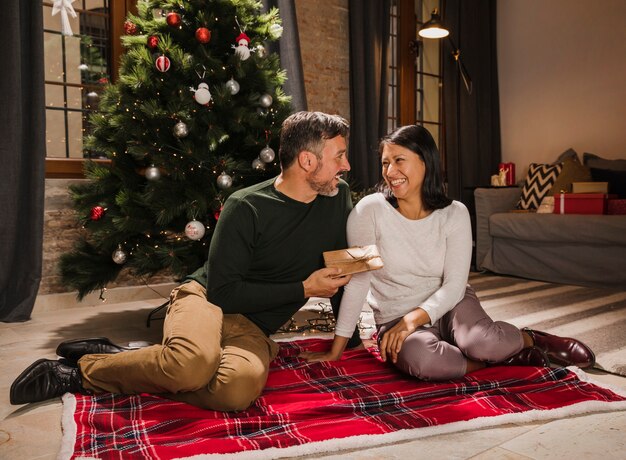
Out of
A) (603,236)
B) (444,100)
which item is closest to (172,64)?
(603,236)

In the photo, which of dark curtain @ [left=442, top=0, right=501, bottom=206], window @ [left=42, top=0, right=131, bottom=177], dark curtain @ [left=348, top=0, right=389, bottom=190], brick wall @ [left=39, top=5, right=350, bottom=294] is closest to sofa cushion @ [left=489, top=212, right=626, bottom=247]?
dark curtain @ [left=442, top=0, right=501, bottom=206]

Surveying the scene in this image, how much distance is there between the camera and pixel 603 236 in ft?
11.7

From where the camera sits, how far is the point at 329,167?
72.4 inches

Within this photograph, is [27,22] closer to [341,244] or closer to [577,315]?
[341,244]

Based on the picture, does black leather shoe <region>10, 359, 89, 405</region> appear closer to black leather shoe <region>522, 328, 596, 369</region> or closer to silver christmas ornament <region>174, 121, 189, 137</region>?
silver christmas ornament <region>174, 121, 189, 137</region>

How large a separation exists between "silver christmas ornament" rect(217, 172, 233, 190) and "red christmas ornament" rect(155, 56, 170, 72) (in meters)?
0.54

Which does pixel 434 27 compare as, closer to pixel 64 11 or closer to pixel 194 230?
pixel 64 11

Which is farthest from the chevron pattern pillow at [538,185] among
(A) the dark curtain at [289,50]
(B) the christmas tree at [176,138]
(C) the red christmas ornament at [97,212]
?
(C) the red christmas ornament at [97,212]

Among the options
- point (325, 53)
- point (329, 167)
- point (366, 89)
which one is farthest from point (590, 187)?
point (329, 167)

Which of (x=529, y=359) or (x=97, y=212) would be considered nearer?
(x=529, y=359)

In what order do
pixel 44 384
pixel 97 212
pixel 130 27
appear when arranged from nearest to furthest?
pixel 44 384
pixel 97 212
pixel 130 27

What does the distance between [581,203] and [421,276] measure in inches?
98.8

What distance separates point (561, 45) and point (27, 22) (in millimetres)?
4346

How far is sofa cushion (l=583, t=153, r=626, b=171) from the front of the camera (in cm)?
414
